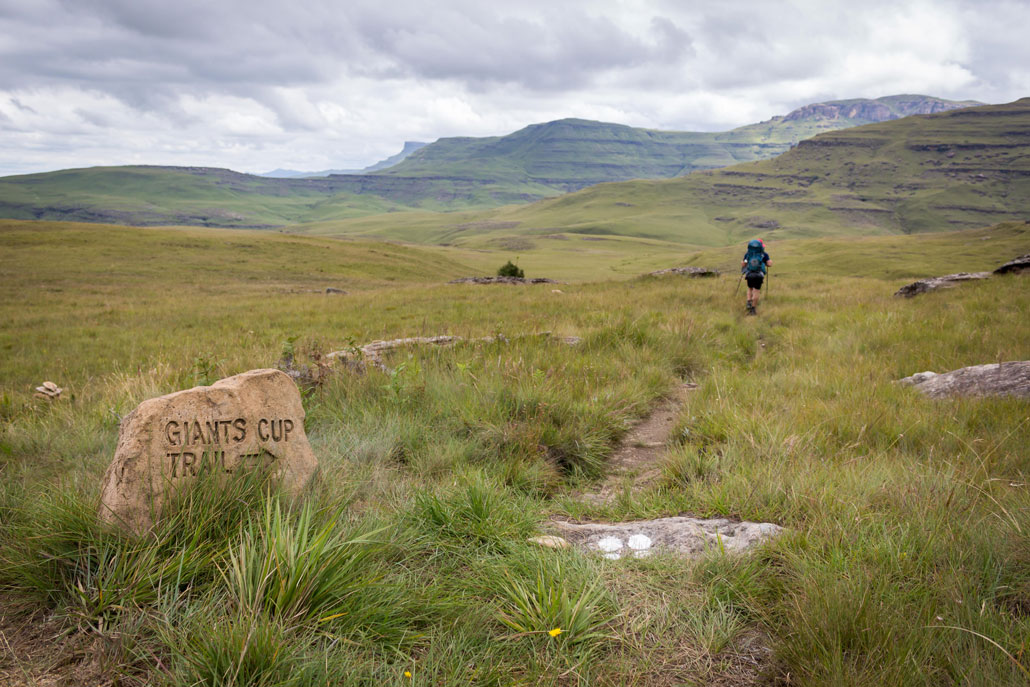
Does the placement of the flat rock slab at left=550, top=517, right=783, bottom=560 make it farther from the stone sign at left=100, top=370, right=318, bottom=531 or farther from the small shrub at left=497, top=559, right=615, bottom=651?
the stone sign at left=100, top=370, right=318, bottom=531

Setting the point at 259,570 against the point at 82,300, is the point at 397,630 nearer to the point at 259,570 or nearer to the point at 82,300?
the point at 259,570

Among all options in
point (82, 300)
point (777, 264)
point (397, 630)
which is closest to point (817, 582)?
point (397, 630)

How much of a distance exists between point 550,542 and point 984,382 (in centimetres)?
540

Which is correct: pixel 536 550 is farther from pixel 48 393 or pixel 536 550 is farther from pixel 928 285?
pixel 928 285

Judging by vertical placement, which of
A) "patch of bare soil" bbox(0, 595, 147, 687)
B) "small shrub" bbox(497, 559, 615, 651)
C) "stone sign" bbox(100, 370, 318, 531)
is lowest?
"small shrub" bbox(497, 559, 615, 651)

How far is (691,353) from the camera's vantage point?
28.2ft

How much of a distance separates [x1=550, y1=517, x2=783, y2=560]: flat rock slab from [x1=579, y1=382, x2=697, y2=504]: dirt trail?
66cm

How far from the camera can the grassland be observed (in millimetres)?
1983

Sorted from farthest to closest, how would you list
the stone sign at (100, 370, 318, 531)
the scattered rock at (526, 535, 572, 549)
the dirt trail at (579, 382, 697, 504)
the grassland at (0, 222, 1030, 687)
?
the dirt trail at (579, 382, 697, 504) → the scattered rock at (526, 535, 572, 549) → the stone sign at (100, 370, 318, 531) → the grassland at (0, 222, 1030, 687)

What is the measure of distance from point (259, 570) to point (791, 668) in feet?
7.08

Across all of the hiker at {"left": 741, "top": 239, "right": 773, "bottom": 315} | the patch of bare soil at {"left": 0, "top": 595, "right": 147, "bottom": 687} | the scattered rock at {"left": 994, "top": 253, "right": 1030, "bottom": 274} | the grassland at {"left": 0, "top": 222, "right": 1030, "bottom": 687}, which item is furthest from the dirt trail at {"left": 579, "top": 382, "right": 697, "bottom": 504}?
the scattered rock at {"left": 994, "top": 253, "right": 1030, "bottom": 274}

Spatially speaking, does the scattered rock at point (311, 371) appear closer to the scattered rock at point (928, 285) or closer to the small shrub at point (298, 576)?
the small shrub at point (298, 576)

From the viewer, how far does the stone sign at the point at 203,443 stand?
2719 mm

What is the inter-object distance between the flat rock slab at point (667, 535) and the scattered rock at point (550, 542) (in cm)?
8
